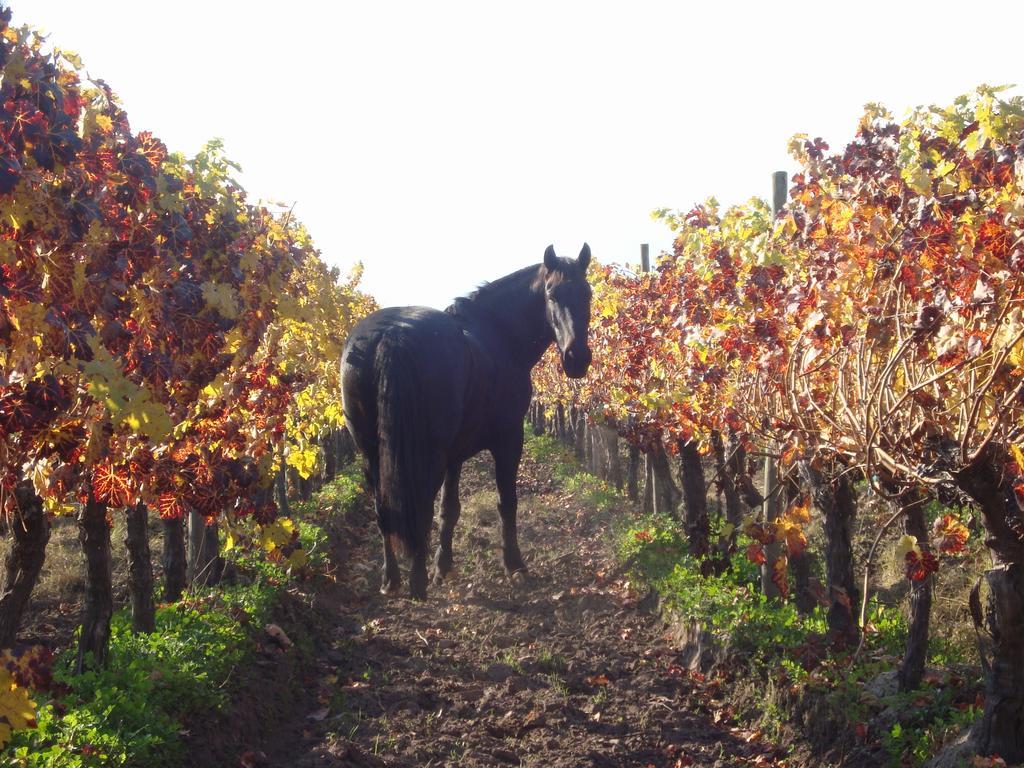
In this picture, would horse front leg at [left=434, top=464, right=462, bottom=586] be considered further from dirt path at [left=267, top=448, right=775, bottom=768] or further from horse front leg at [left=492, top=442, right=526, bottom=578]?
horse front leg at [left=492, top=442, right=526, bottom=578]

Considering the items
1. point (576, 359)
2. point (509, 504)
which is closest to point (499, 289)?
point (576, 359)

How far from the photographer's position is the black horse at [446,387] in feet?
20.2

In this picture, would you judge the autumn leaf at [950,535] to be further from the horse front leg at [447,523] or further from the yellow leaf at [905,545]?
the horse front leg at [447,523]

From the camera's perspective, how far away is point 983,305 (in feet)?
8.93

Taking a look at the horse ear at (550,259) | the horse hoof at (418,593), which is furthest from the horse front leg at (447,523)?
the horse ear at (550,259)

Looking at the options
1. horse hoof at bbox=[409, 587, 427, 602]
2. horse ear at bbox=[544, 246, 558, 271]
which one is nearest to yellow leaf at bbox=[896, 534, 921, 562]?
horse hoof at bbox=[409, 587, 427, 602]

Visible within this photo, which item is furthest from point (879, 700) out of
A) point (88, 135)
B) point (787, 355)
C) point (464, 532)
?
point (464, 532)

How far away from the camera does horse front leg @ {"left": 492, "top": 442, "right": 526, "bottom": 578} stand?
8195 millimetres

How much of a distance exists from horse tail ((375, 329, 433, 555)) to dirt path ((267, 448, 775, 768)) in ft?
2.75

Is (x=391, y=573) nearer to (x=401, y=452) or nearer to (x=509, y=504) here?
(x=401, y=452)

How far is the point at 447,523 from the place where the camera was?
26.5 feet

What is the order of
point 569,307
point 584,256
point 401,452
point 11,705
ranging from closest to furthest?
point 11,705 < point 401,452 < point 569,307 < point 584,256

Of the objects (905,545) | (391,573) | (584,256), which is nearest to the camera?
(905,545)

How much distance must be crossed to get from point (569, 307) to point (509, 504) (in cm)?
205
